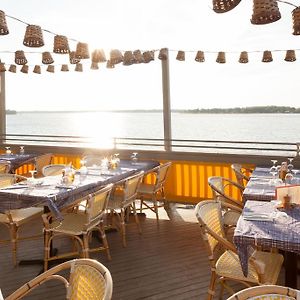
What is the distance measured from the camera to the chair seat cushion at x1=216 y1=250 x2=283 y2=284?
10.0 ft

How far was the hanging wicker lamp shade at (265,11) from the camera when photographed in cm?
310

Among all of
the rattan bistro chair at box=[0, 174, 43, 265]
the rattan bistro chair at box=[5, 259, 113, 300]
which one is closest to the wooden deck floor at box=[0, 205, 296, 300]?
the rattan bistro chair at box=[0, 174, 43, 265]

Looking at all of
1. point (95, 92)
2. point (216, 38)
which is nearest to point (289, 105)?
point (216, 38)

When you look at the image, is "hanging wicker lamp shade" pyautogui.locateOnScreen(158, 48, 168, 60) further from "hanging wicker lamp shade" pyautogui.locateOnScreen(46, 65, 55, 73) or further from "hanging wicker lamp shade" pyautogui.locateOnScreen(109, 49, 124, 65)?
"hanging wicker lamp shade" pyautogui.locateOnScreen(46, 65, 55, 73)

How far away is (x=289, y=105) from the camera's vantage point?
5750 centimetres

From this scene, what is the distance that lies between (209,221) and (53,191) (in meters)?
2.07

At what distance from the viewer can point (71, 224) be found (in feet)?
15.1

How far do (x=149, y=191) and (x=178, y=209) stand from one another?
107cm

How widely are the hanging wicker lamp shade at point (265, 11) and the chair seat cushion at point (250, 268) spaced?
1886 millimetres

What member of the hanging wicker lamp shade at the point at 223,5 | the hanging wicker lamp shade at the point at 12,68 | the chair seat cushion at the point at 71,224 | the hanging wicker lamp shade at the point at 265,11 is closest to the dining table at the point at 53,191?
the chair seat cushion at the point at 71,224

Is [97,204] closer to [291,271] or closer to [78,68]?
[291,271]

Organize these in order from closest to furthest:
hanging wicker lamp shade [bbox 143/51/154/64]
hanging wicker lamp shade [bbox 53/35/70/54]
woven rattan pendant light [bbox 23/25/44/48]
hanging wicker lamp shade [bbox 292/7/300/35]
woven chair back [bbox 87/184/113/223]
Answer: hanging wicker lamp shade [bbox 292/7/300/35] < woven chair back [bbox 87/184/113/223] < woven rattan pendant light [bbox 23/25/44/48] < hanging wicker lamp shade [bbox 53/35/70/54] < hanging wicker lamp shade [bbox 143/51/154/64]

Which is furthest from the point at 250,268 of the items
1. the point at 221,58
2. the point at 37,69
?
the point at 37,69

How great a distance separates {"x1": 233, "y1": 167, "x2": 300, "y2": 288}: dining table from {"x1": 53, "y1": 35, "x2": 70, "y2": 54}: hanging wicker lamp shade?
3.37 metres
